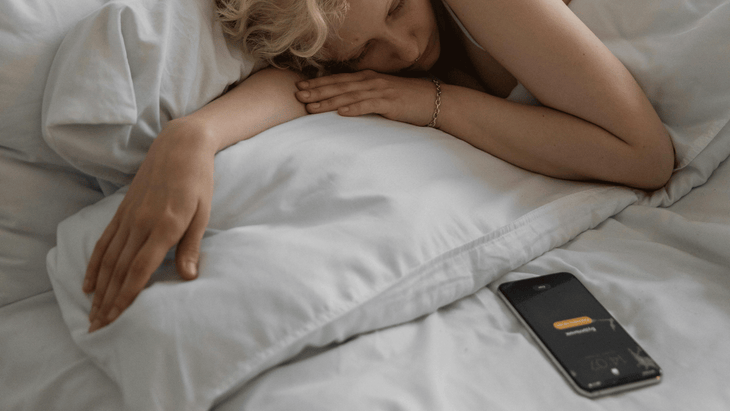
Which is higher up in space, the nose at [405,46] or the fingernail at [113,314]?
the nose at [405,46]

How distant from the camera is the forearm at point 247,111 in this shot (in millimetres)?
659

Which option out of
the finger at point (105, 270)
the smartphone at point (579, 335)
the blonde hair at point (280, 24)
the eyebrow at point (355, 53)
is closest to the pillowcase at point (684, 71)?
the smartphone at point (579, 335)

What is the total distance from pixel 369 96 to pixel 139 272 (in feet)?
1.61

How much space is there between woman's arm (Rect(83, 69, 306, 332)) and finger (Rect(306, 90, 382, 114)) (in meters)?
0.19

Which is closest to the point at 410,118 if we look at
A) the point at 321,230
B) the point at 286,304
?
the point at 321,230

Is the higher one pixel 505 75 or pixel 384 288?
pixel 505 75

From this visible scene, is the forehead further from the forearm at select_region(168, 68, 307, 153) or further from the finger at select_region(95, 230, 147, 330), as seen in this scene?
the finger at select_region(95, 230, 147, 330)

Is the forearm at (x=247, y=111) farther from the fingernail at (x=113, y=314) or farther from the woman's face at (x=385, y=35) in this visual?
the fingernail at (x=113, y=314)

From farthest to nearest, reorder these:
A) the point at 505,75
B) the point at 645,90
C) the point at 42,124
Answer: the point at 505,75
the point at 645,90
the point at 42,124

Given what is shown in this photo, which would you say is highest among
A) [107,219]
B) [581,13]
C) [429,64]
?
[581,13]

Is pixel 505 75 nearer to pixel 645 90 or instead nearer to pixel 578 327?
pixel 645 90

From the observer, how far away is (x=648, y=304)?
22.7 inches

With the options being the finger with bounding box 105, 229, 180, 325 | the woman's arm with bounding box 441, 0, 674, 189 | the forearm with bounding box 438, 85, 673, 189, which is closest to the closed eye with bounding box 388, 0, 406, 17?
the woman's arm with bounding box 441, 0, 674, 189

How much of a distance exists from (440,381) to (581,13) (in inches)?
30.7
